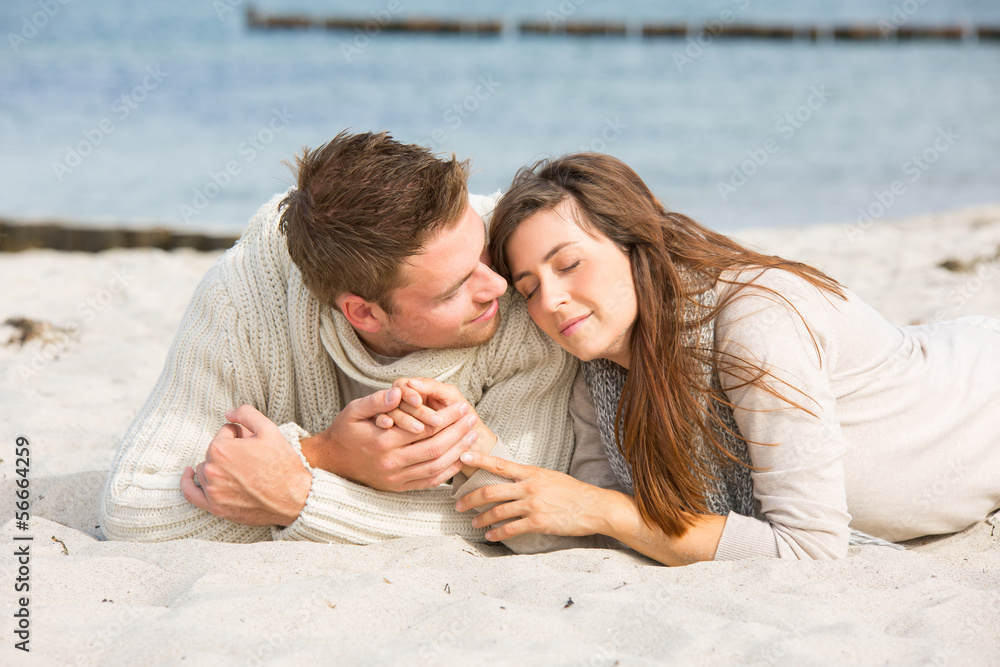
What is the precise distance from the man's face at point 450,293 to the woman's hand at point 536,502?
0.41 meters

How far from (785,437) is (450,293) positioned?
1.10m

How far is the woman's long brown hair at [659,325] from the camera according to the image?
2555 millimetres

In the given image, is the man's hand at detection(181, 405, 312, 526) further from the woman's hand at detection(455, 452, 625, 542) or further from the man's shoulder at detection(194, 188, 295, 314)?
the woman's hand at detection(455, 452, 625, 542)

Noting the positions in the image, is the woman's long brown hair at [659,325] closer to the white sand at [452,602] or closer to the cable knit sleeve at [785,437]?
the cable knit sleeve at [785,437]

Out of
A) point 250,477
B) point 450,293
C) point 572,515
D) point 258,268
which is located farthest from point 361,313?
point 572,515

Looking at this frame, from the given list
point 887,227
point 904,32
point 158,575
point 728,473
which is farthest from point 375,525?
point 904,32

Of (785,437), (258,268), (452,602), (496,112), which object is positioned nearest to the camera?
(452,602)

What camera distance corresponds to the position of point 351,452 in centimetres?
272

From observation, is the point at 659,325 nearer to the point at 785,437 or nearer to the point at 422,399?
the point at 785,437

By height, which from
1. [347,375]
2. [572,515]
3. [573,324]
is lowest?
[572,515]

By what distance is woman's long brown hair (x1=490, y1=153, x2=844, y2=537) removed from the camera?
255cm

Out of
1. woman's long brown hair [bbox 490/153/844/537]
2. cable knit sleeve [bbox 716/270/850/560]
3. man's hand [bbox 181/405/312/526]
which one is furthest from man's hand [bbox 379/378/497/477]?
cable knit sleeve [bbox 716/270/850/560]

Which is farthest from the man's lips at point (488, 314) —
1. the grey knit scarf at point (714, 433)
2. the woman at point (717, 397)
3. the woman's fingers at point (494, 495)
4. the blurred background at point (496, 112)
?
the blurred background at point (496, 112)

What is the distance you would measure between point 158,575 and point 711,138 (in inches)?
430
